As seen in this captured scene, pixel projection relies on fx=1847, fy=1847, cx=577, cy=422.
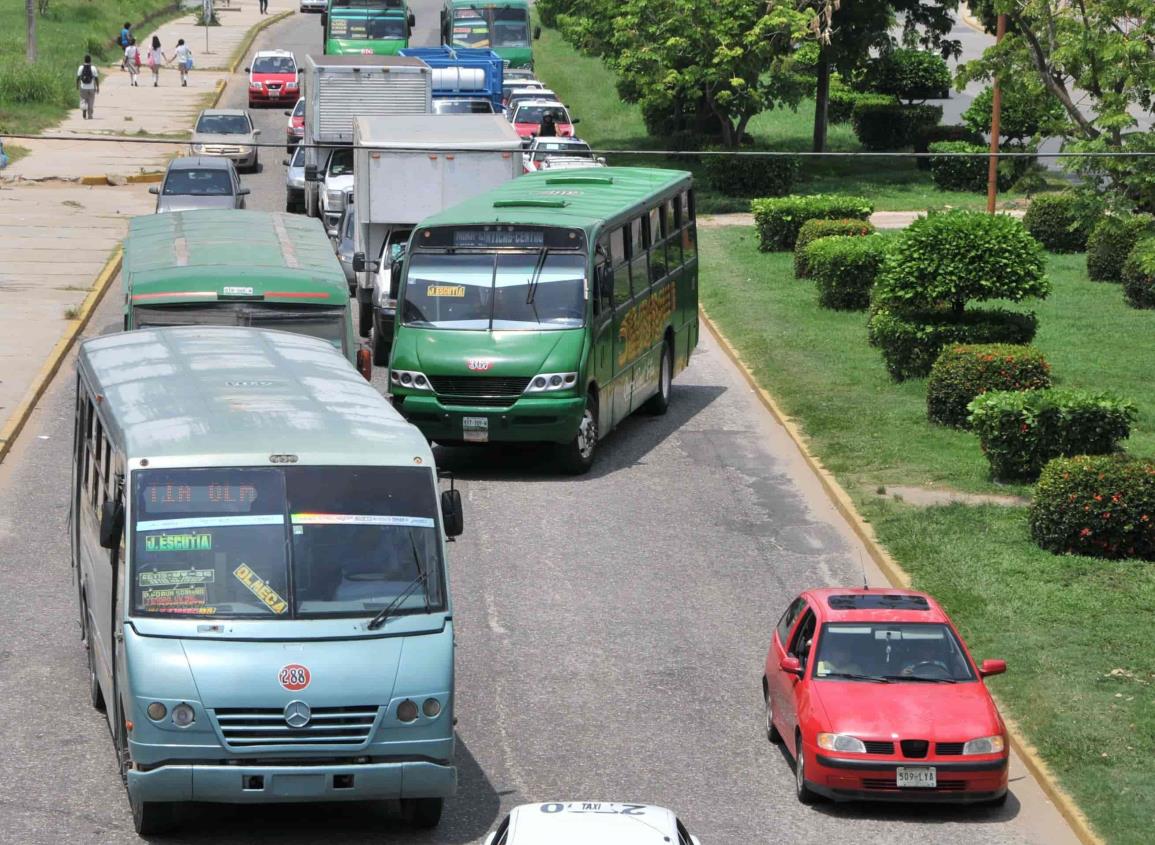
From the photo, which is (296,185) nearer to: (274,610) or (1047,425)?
(1047,425)

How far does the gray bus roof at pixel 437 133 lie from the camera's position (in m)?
31.6

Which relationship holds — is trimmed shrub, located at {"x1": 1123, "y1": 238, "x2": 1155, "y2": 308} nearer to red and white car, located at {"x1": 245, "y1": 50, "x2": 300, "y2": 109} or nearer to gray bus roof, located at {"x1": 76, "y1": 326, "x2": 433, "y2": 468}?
gray bus roof, located at {"x1": 76, "y1": 326, "x2": 433, "y2": 468}

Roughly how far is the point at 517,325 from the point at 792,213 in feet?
57.4

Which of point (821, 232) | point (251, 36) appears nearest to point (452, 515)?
point (821, 232)

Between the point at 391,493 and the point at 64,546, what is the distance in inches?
342

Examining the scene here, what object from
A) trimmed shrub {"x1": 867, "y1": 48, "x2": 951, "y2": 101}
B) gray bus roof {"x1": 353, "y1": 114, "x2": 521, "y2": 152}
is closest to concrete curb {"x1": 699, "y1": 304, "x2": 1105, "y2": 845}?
gray bus roof {"x1": 353, "y1": 114, "x2": 521, "y2": 152}

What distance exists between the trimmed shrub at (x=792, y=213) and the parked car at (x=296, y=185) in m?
11.1

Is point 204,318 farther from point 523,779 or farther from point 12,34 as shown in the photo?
point 12,34

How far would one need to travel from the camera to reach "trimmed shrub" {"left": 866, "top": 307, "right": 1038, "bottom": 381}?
89.4ft

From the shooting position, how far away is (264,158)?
Result: 54219 mm

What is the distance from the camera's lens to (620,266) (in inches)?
977

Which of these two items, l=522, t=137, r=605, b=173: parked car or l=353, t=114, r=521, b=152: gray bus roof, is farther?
l=522, t=137, r=605, b=173: parked car

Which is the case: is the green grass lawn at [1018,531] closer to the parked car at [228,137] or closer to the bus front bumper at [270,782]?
the bus front bumper at [270,782]

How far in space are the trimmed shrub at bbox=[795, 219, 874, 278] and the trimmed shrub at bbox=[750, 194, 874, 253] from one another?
5.44ft
